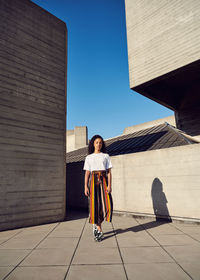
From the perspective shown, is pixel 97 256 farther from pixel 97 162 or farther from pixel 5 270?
pixel 97 162

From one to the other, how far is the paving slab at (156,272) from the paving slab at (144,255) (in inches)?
5.9

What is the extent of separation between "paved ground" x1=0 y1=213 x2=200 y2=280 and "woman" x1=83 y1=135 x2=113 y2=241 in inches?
18.4

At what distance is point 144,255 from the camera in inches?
116

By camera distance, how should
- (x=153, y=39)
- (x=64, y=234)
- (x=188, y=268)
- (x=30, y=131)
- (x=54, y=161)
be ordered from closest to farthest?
(x=188, y=268) < (x=64, y=234) < (x=30, y=131) < (x=54, y=161) < (x=153, y=39)

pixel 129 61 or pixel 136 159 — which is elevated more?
pixel 129 61

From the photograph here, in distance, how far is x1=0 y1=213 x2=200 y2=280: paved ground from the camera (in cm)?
236

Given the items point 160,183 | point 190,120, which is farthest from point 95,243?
point 190,120

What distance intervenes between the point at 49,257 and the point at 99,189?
5.25 feet

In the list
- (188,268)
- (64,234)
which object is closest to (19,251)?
(64,234)

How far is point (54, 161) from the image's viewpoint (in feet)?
21.2

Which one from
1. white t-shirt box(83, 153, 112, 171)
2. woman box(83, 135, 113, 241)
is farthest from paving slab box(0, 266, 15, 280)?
white t-shirt box(83, 153, 112, 171)

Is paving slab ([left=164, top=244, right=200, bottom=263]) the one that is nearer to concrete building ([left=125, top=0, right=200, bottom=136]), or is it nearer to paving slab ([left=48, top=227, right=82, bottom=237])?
paving slab ([left=48, top=227, right=82, bottom=237])

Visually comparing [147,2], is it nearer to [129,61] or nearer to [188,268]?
[129,61]

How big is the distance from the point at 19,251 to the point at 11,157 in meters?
2.94
